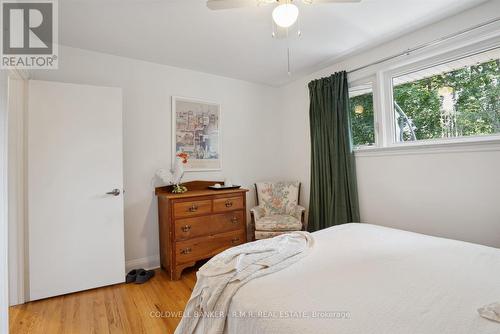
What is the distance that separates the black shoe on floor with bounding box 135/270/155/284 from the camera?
2385mm

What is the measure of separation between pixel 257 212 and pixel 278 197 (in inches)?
16.7

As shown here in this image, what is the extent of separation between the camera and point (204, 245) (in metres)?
2.59

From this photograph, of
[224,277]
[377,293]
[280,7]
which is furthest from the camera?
[280,7]

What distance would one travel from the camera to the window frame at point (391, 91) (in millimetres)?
1916

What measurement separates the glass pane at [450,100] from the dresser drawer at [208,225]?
1.98m

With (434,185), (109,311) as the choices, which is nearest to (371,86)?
(434,185)

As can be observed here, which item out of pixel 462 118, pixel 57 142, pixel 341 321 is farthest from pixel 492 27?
pixel 57 142

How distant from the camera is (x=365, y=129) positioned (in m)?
2.75

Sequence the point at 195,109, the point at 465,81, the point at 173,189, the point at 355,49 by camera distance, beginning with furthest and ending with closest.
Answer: the point at 195,109
the point at 173,189
the point at 355,49
the point at 465,81

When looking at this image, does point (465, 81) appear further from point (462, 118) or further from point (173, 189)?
point (173, 189)

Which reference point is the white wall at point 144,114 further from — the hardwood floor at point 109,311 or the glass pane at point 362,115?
the glass pane at point 362,115

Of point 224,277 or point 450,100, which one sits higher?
point 450,100

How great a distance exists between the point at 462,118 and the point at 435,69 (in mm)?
534
